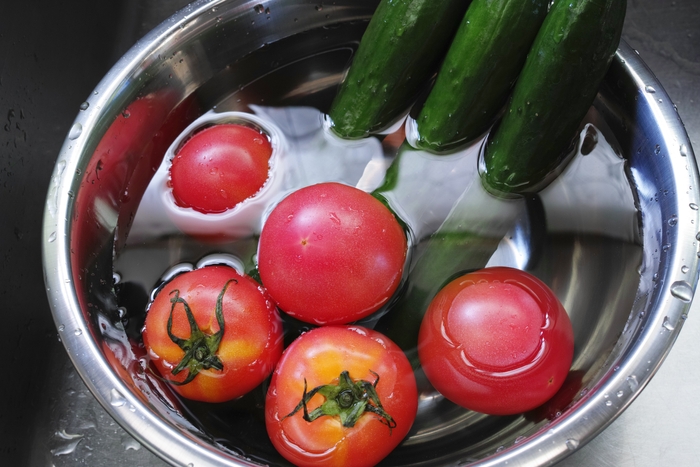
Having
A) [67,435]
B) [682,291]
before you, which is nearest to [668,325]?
[682,291]

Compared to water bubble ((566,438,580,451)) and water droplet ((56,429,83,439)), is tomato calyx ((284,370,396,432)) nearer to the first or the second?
water bubble ((566,438,580,451))

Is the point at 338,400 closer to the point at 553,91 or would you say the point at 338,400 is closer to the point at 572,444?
the point at 572,444

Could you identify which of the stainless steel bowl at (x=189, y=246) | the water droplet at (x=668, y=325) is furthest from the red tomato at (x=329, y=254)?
the water droplet at (x=668, y=325)

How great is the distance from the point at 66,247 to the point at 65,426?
1.16 feet

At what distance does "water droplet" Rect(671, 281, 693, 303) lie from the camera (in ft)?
2.10

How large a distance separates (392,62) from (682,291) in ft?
1.46

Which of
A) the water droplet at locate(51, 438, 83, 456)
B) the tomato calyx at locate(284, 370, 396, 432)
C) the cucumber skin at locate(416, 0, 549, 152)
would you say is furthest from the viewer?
the water droplet at locate(51, 438, 83, 456)

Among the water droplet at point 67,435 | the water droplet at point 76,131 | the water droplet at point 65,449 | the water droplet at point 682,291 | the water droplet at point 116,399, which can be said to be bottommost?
the water droplet at point 65,449

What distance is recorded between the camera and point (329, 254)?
2.21ft

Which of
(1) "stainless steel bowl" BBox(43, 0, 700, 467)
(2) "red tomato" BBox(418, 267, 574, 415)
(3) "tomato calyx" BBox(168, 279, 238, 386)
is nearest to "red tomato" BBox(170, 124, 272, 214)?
(1) "stainless steel bowl" BBox(43, 0, 700, 467)

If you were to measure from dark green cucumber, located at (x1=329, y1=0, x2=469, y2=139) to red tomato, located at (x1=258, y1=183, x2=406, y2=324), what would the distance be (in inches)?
7.3

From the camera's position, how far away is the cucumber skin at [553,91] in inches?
26.9

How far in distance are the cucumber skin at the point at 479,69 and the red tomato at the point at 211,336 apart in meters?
0.35

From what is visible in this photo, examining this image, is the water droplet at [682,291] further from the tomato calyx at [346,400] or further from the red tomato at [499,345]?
the tomato calyx at [346,400]
